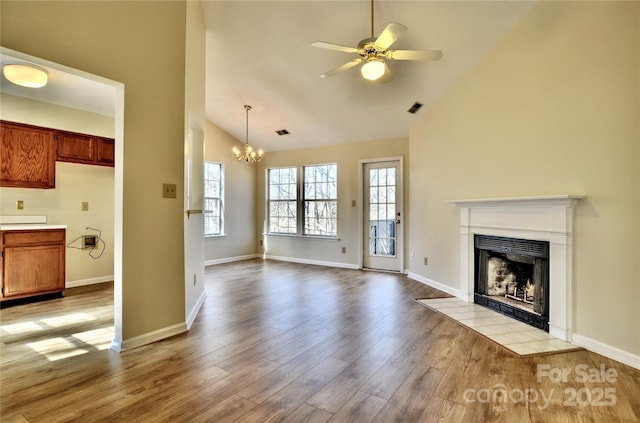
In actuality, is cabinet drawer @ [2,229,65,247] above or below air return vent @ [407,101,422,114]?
below

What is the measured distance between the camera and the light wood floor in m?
1.71

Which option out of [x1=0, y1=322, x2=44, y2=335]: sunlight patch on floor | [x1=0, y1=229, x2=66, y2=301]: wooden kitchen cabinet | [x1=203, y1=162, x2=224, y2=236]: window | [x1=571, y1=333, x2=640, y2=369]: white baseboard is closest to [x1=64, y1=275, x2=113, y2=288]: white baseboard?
[x1=0, y1=229, x2=66, y2=301]: wooden kitchen cabinet

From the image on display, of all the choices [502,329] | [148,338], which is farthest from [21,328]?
[502,329]

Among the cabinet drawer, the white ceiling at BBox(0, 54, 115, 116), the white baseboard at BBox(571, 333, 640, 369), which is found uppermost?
the white ceiling at BBox(0, 54, 115, 116)

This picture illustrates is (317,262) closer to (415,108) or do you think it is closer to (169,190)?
(415,108)

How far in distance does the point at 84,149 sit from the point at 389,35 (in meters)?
4.46

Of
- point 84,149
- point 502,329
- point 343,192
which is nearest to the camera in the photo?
point 502,329

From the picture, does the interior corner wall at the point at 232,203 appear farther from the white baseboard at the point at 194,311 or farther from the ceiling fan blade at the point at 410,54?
the ceiling fan blade at the point at 410,54

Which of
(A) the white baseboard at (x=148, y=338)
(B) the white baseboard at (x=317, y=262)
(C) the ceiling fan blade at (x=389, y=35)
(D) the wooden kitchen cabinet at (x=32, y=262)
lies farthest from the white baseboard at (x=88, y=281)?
(C) the ceiling fan blade at (x=389, y=35)

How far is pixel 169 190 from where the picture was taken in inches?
106

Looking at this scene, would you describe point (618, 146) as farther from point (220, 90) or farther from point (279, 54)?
point (220, 90)

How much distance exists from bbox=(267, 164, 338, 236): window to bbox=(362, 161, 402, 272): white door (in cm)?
72

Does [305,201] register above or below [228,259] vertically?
above

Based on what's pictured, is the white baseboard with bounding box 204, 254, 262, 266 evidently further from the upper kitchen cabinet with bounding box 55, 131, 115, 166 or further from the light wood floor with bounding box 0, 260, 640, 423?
the light wood floor with bounding box 0, 260, 640, 423
